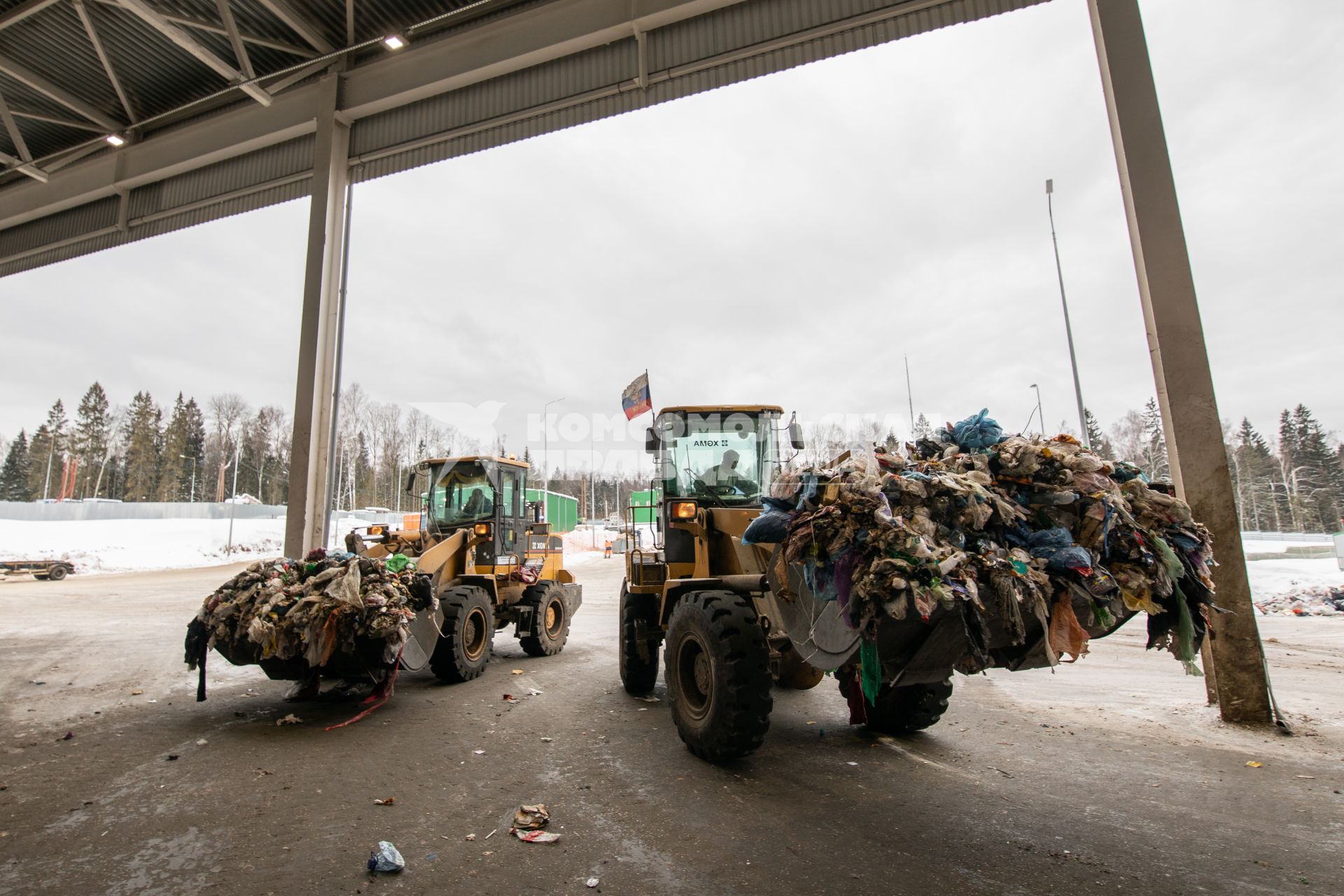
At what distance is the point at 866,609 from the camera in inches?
125

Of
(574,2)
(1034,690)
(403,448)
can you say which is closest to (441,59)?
(574,2)

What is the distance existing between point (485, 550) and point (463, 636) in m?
1.61

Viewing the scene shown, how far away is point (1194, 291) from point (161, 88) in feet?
49.0

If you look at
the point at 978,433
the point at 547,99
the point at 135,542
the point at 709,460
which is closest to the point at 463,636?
the point at 709,460

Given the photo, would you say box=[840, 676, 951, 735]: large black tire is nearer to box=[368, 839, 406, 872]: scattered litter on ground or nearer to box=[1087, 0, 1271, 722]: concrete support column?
box=[1087, 0, 1271, 722]: concrete support column

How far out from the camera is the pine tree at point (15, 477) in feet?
202

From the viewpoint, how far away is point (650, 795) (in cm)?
409

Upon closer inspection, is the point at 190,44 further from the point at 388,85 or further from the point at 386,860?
the point at 386,860

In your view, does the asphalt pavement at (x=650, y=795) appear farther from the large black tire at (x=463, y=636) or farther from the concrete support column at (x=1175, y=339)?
the concrete support column at (x=1175, y=339)

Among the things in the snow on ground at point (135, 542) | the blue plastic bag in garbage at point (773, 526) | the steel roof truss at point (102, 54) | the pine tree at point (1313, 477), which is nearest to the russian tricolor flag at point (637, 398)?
the blue plastic bag in garbage at point (773, 526)

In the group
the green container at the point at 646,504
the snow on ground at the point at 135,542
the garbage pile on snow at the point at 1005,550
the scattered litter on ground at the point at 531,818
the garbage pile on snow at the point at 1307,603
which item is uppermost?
the snow on ground at the point at 135,542

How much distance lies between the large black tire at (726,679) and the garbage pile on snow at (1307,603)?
1441 cm

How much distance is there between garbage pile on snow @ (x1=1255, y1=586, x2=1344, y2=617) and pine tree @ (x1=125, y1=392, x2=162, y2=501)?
→ 244 ft

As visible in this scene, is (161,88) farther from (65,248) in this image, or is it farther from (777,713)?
(777,713)
